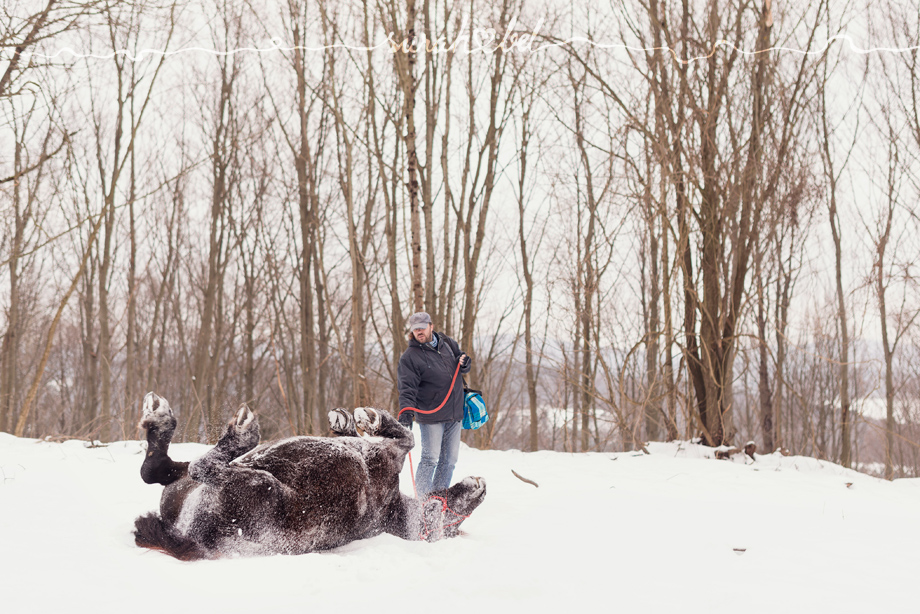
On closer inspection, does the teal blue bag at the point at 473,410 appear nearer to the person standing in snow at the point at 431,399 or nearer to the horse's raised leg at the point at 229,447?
the person standing in snow at the point at 431,399

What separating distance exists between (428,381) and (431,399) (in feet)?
0.41

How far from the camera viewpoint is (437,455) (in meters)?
4.11

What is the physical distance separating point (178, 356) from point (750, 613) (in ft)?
68.5

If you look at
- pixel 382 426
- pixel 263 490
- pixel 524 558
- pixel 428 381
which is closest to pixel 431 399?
pixel 428 381

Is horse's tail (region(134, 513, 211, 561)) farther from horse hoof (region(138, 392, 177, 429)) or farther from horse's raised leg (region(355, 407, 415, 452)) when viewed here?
horse's raised leg (region(355, 407, 415, 452))

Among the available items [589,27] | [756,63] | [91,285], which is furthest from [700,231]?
[91,285]

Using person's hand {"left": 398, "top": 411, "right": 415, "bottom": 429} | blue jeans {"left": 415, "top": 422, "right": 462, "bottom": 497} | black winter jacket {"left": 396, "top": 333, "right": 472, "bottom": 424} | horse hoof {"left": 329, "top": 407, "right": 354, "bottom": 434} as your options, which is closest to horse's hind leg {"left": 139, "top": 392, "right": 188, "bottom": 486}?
horse hoof {"left": 329, "top": 407, "right": 354, "bottom": 434}

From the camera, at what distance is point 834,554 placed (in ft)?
10.3

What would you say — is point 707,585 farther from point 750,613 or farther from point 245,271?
point 245,271

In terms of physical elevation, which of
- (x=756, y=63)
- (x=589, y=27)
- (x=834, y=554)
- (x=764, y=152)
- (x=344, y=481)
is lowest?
(x=834, y=554)

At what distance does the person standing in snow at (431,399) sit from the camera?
160 inches

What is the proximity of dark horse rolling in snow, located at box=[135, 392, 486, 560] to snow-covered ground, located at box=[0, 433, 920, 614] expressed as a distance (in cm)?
9

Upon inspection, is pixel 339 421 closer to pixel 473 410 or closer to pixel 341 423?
pixel 341 423

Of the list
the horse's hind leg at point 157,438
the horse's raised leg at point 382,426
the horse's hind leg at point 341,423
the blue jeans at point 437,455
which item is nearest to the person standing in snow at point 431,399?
the blue jeans at point 437,455
